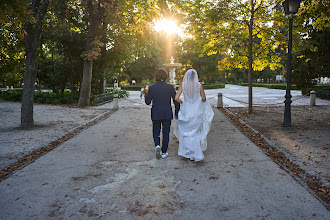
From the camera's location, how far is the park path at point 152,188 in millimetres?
3459

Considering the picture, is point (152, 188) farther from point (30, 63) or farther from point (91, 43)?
point (91, 43)

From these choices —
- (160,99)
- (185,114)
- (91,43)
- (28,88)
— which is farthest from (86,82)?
(185,114)

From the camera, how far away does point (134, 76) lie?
63281mm

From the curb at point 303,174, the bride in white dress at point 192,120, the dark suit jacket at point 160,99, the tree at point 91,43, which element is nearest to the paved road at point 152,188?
the curb at point 303,174

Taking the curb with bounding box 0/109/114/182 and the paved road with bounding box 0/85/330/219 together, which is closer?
the paved road with bounding box 0/85/330/219

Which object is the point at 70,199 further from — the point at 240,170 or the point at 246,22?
the point at 246,22

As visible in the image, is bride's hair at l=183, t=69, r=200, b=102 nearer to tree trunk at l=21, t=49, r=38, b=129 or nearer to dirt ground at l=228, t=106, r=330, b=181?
dirt ground at l=228, t=106, r=330, b=181

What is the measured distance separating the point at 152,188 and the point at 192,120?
2.02 m

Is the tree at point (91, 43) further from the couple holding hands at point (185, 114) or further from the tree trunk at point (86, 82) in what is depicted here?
the couple holding hands at point (185, 114)

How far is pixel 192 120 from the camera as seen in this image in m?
5.80

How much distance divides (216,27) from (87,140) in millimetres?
8218

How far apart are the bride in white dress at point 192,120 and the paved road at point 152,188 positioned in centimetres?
28

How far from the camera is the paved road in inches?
136

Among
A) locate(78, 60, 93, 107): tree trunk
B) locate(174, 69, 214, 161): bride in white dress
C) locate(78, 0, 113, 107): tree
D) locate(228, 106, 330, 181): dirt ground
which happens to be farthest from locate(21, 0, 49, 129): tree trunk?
locate(228, 106, 330, 181): dirt ground
